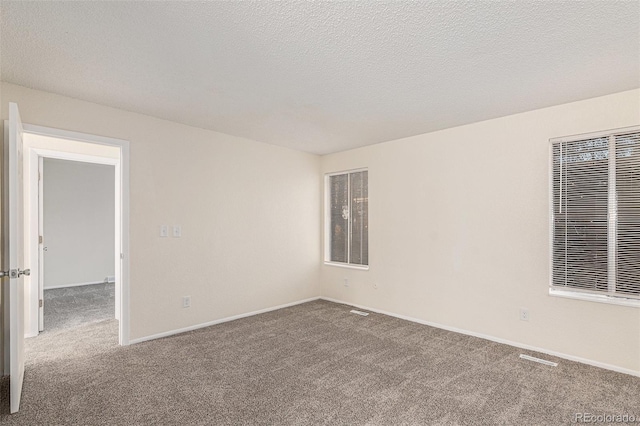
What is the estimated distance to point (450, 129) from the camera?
3.96 metres

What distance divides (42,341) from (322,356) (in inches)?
124

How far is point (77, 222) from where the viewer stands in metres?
6.55

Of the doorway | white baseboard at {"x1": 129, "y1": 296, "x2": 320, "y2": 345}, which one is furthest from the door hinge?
the doorway

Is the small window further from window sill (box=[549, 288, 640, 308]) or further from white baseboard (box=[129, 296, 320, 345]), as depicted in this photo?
window sill (box=[549, 288, 640, 308])

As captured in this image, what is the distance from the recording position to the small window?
5.06m

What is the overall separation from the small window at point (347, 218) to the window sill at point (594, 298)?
2449 mm

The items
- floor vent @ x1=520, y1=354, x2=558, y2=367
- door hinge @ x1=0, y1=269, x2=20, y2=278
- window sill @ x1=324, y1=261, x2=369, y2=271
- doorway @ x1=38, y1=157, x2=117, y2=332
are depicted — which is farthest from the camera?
doorway @ x1=38, y1=157, x2=117, y2=332

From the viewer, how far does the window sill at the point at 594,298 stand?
2.80 metres

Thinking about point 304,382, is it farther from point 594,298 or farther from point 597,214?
point 597,214

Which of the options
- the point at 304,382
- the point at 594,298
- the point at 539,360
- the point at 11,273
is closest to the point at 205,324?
the point at 304,382

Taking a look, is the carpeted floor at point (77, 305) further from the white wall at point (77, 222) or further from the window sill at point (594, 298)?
the window sill at point (594, 298)

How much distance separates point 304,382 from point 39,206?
397 cm

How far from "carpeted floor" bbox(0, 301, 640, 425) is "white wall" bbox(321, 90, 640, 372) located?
304 millimetres

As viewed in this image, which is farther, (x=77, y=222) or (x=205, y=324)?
(x=77, y=222)
